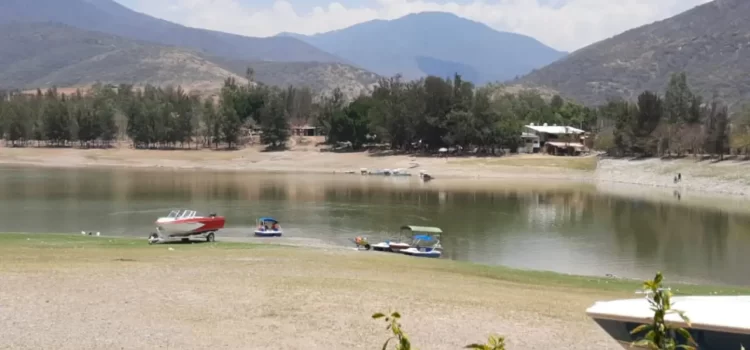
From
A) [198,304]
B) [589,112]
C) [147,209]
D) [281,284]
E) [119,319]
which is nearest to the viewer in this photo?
[119,319]

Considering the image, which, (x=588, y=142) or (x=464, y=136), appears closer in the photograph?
(x=464, y=136)

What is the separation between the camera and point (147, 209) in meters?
55.1

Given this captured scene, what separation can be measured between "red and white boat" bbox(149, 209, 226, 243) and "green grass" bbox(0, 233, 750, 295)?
47.9 inches

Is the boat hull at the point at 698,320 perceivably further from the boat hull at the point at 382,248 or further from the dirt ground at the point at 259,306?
the boat hull at the point at 382,248

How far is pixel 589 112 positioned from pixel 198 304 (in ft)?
520

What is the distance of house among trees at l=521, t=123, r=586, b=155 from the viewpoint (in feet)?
407

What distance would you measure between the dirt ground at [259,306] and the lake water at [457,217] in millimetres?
13541

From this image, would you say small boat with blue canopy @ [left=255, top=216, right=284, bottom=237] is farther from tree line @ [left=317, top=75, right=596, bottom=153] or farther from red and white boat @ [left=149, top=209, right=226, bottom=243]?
tree line @ [left=317, top=75, right=596, bottom=153]

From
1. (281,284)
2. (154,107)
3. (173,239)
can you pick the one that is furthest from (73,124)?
(281,284)

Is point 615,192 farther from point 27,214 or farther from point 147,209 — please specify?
point 27,214

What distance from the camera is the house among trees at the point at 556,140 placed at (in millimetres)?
124062

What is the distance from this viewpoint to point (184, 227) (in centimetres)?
3469

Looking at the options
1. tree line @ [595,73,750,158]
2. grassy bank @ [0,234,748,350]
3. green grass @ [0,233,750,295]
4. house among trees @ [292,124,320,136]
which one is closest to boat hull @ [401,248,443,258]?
green grass @ [0,233,750,295]

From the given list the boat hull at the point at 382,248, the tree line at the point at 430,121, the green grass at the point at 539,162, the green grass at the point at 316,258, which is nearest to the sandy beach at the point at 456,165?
the green grass at the point at 539,162
